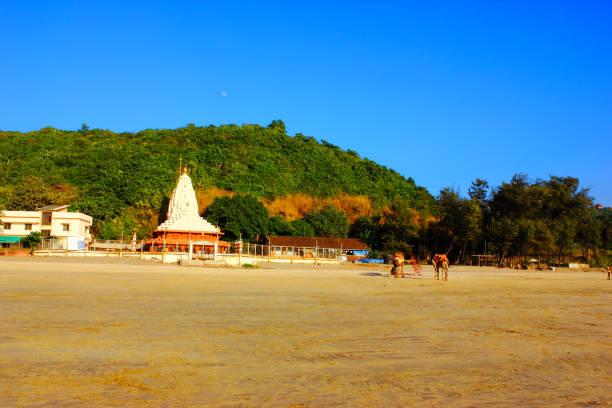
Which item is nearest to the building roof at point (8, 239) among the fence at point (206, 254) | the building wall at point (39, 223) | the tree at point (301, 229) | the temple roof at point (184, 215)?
the building wall at point (39, 223)

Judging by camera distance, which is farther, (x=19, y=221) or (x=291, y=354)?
(x=19, y=221)

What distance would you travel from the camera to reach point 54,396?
4.29 meters

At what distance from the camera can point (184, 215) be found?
49969mm

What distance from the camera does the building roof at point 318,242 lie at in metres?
49.7

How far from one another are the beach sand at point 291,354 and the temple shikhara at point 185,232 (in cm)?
3224

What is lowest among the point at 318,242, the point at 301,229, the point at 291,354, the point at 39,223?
the point at 291,354

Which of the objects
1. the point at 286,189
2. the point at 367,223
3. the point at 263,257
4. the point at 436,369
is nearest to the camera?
the point at 436,369

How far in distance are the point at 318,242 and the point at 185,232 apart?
14835 mm

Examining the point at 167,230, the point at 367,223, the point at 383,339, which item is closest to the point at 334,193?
the point at 367,223

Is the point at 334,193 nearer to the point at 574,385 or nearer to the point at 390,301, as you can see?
the point at 390,301

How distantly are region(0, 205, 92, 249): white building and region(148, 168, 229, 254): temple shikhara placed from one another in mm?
7607

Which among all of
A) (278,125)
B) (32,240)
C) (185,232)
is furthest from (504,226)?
(278,125)

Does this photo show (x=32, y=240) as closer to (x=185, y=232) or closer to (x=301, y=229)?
(x=185, y=232)

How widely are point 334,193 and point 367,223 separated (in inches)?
853
